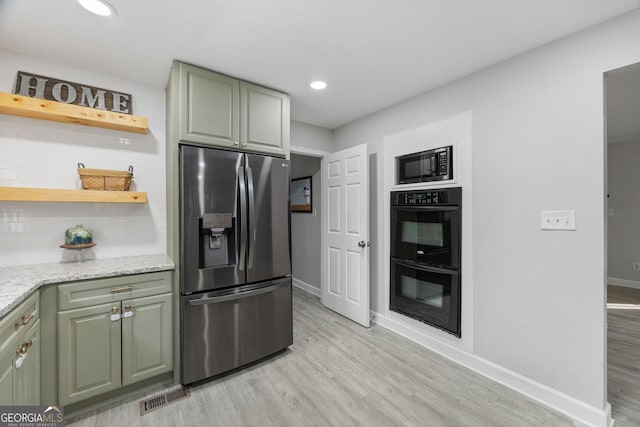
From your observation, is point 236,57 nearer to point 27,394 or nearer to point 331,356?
point 27,394

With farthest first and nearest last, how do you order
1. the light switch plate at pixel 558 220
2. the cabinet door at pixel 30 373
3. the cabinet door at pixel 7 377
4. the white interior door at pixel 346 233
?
the white interior door at pixel 346 233 < the light switch plate at pixel 558 220 < the cabinet door at pixel 30 373 < the cabinet door at pixel 7 377

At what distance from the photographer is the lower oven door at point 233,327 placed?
194 cm

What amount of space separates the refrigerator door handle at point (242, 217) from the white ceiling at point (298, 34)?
2.88 feet

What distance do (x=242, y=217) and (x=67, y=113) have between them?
1431 millimetres

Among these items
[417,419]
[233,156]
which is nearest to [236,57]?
[233,156]

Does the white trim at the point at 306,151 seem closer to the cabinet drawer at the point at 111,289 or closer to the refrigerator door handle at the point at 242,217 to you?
the refrigerator door handle at the point at 242,217

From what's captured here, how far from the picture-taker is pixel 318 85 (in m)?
2.41

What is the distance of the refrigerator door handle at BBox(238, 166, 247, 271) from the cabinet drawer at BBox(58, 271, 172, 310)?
0.53 meters

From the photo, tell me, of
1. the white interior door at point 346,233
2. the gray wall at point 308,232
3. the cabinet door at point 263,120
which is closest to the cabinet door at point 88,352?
the cabinet door at point 263,120

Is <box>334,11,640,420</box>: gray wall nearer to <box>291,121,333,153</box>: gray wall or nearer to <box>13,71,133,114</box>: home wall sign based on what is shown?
<box>291,121,333,153</box>: gray wall

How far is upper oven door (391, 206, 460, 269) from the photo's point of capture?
2.31 m

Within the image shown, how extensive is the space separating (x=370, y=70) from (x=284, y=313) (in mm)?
2209

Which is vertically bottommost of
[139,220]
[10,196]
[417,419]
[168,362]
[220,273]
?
[417,419]

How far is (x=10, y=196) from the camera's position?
1.75m
